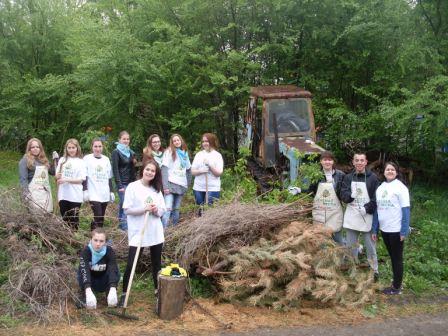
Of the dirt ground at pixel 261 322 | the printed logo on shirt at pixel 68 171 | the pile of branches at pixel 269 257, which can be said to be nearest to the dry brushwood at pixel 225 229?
the pile of branches at pixel 269 257

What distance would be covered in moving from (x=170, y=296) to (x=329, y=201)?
256cm

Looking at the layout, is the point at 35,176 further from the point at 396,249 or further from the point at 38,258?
the point at 396,249

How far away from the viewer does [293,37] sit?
40.5ft

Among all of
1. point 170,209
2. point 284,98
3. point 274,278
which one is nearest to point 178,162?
point 170,209

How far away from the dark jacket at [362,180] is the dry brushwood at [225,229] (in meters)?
0.54

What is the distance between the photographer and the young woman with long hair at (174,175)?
753 cm

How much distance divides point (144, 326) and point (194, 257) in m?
1.27

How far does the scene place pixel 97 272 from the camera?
574cm

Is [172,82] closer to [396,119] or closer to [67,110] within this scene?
[396,119]

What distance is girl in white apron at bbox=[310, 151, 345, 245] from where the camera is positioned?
22.2 ft

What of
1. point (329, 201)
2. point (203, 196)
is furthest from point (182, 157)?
point (329, 201)

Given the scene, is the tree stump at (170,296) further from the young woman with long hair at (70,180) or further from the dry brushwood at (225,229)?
the young woman with long hair at (70,180)

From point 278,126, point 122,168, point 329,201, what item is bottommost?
point 329,201

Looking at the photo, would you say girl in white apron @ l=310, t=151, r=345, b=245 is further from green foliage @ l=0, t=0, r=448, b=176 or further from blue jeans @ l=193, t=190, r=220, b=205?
green foliage @ l=0, t=0, r=448, b=176
